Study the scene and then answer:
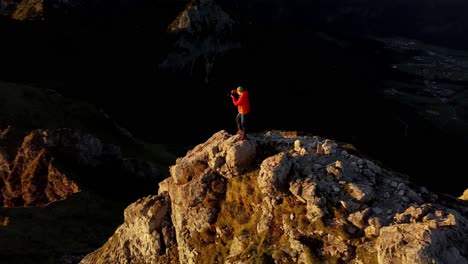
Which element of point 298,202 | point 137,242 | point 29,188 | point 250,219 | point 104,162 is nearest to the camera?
point 298,202

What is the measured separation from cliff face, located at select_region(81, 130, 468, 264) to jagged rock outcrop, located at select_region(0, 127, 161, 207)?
43.3m

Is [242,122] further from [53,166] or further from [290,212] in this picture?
[53,166]

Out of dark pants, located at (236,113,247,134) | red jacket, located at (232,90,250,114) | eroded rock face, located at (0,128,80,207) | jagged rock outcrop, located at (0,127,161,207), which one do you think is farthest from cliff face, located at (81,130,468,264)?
jagged rock outcrop, located at (0,127,161,207)

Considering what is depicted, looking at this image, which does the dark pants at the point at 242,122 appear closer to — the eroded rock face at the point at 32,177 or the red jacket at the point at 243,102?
the red jacket at the point at 243,102

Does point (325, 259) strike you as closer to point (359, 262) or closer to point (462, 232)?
point (359, 262)

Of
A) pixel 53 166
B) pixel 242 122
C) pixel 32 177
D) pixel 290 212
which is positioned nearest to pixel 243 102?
pixel 242 122

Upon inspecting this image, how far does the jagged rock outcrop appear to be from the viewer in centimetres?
7775

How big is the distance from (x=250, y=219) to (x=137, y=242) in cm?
1286

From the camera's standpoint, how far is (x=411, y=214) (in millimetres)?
26750

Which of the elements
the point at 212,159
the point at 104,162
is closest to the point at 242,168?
the point at 212,159

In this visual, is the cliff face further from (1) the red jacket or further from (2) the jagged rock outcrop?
(2) the jagged rock outcrop

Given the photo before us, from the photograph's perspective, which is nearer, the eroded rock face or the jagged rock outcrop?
the eroded rock face

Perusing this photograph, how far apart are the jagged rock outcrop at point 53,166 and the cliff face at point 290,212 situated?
142 feet

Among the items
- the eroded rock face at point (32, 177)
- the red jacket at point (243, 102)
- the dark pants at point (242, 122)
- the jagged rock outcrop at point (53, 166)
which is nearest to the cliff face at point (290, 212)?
the dark pants at point (242, 122)
